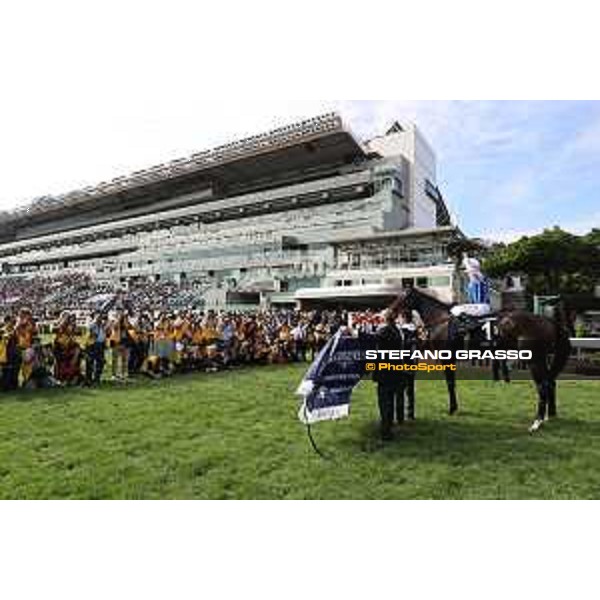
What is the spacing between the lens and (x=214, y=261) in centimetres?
1670

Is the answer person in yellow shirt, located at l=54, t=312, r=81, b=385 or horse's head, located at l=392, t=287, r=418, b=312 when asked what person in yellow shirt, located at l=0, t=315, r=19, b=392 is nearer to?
person in yellow shirt, located at l=54, t=312, r=81, b=385

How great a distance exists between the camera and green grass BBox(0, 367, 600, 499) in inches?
167

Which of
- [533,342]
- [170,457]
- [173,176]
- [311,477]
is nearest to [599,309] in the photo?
[533,342]

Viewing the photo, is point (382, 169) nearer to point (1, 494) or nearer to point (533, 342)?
point (533, 342)

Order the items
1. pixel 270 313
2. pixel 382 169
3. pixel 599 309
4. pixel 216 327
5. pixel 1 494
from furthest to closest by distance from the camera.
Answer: pixel 270 313, pixel 216 327, pixel 382 169, pixel 599 309, pixel 1 494

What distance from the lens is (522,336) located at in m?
6.34

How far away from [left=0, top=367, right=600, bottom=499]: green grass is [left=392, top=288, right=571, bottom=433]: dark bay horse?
0.35m

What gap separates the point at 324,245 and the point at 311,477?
22.4 ft

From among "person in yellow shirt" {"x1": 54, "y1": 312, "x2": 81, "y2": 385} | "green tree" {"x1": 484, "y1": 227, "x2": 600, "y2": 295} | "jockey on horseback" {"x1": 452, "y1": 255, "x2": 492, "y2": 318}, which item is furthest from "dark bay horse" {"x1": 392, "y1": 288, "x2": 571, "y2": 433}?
"person in yellow shirt" {"x1": 54, "y1": 312, "x2": 81, "y2": 385}

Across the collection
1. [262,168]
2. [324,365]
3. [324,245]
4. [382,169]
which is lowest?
[324,365]

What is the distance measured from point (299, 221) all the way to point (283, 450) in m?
7.82

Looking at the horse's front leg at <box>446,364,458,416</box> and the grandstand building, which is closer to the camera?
the horse's front leg at <box>446,364,458,416</box>

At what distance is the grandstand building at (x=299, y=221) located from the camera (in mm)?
7961

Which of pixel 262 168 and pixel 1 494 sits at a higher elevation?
pixel 262 168
